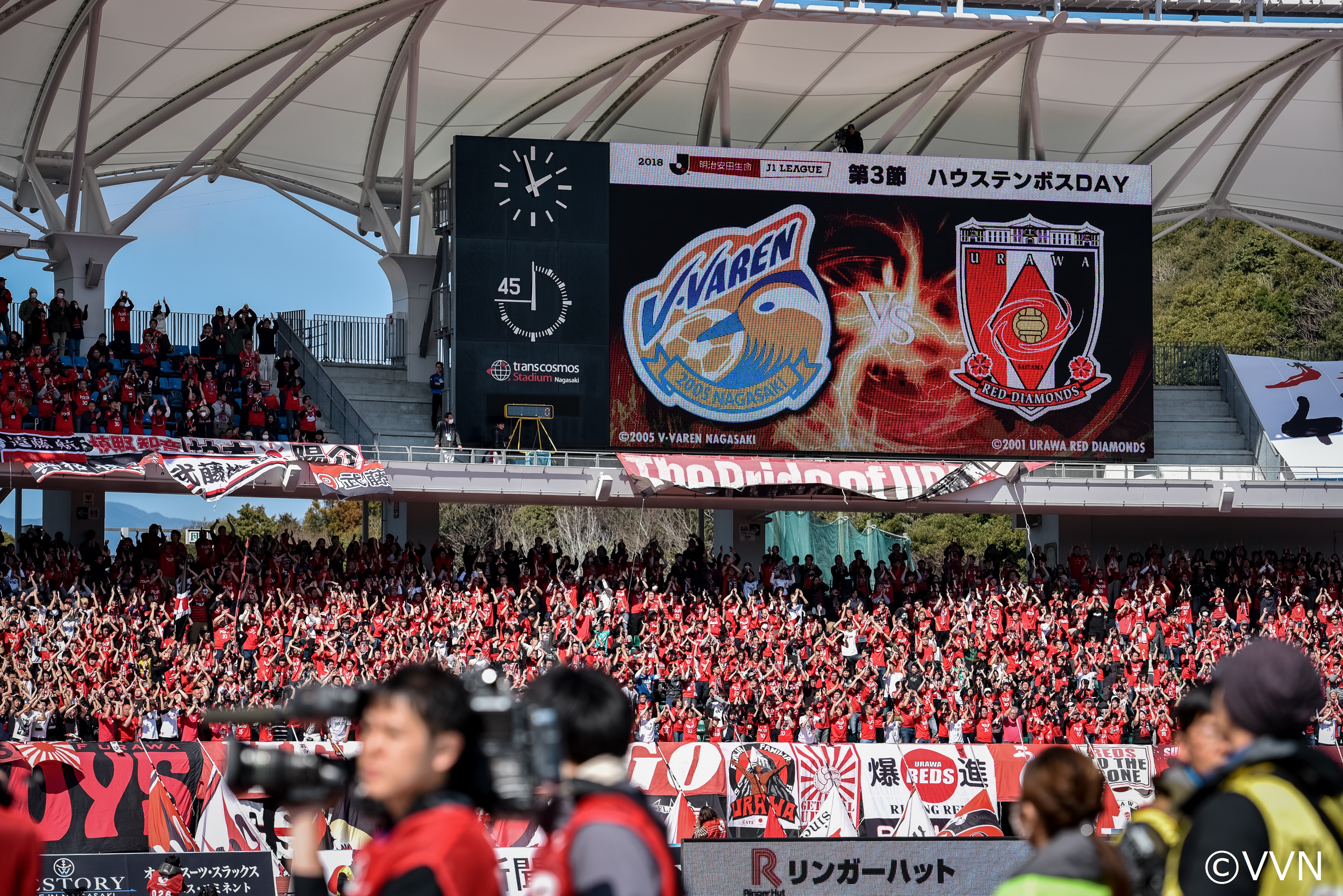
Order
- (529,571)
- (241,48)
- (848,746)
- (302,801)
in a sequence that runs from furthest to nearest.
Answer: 1. (241,48)
2. (529,571)
3. (848,746)
4. (302,801)

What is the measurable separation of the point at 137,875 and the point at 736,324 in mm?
17218

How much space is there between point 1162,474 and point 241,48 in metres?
19.6

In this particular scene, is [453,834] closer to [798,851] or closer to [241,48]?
[798,851]

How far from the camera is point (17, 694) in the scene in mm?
20609

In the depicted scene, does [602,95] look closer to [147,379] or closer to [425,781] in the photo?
[147,379]

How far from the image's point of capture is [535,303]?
27.4 metres

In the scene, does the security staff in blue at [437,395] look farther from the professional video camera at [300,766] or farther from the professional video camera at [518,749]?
the professional video camera at [518,749]

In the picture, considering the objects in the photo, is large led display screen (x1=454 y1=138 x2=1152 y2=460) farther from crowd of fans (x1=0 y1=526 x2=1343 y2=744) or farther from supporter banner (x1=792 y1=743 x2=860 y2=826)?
supporter banner (x1=792 y1=743 x2=860 y2=826)

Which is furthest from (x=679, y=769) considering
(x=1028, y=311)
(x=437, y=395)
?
(x=1028, y=311)

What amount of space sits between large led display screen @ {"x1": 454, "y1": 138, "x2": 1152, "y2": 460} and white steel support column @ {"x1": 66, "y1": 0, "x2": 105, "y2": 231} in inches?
262

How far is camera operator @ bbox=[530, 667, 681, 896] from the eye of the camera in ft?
10.7

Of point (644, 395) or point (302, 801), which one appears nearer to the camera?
point (302, 801)

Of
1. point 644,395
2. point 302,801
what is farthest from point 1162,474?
point 302,801

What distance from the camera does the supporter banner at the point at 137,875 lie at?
44.1 ft
